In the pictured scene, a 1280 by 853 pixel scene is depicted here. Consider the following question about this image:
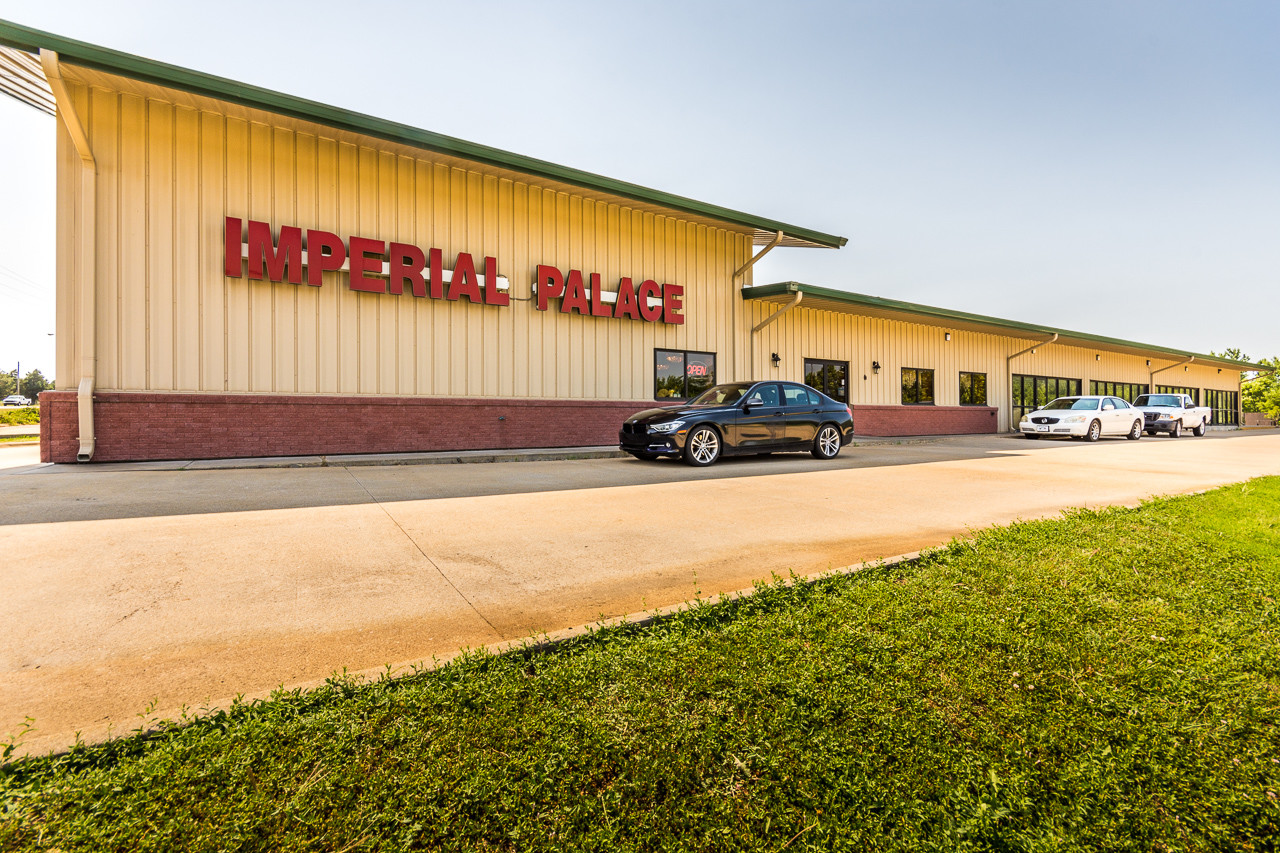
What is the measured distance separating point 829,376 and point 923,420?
5.14 meters

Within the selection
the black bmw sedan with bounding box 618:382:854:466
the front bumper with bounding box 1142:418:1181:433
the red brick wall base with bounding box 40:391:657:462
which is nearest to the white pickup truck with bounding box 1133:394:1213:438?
the front bumper with bounding box 1142:418:1181:433

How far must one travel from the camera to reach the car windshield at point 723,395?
11.1 meters

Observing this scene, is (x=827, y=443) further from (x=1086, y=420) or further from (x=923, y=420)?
(x=1086, y=420)

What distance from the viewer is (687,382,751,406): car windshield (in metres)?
11.1

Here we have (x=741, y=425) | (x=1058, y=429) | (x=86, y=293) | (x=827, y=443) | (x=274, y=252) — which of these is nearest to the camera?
(x=86, y=293)

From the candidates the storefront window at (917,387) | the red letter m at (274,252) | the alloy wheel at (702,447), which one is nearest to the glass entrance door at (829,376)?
the storefront window at (917,387)

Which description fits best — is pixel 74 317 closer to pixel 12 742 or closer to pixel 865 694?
pixel 12 742

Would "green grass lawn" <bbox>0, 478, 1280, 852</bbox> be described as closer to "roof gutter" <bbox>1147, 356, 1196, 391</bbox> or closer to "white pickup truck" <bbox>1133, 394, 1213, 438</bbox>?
"white pickup truck" <bbox>1133, 394, 1213, 438</bbox>

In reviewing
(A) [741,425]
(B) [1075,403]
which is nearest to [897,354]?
(B) [1075,403]

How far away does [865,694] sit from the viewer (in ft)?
7.38

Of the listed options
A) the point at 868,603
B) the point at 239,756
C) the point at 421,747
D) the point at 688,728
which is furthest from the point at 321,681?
the point at 868,603

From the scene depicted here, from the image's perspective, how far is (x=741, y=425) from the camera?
10883mm

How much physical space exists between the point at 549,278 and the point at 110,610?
1163 cm

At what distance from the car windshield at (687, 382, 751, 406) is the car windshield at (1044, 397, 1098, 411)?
52.4ft
